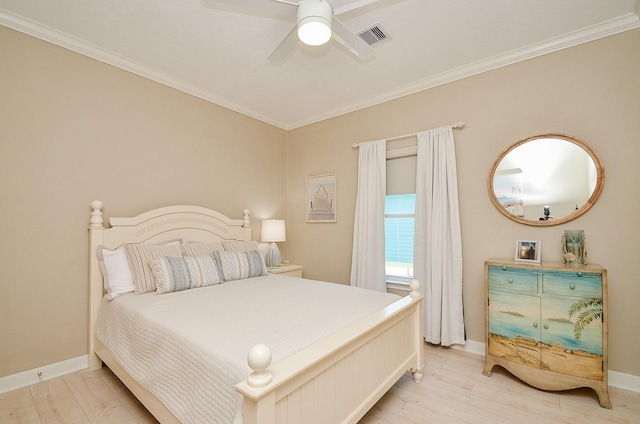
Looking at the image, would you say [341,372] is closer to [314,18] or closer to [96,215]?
[314,18]

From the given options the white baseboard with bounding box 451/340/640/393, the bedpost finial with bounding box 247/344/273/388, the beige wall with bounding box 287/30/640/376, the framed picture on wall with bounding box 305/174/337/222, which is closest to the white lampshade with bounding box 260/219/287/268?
the framed picture on wall with bounding box 305/174/337/222

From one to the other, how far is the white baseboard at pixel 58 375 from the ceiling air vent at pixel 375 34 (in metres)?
3.13

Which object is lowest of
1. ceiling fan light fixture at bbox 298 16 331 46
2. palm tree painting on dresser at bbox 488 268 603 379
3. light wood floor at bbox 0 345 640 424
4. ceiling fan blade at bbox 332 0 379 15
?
light wood floor at bbox 0 345 640 424

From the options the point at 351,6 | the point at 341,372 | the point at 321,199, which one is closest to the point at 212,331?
the point at 341,372

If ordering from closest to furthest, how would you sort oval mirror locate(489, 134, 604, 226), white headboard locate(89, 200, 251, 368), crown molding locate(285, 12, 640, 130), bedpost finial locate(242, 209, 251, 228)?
1. crown molding locate(285, 12, 640, 130)
2. oval mirror locate(489, 134, 604, 226)
3. white headboard locate(89, 200, 251, 368)
4. bedpost finial locate(242, 209, 251, 228)

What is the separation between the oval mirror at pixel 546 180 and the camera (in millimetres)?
2258

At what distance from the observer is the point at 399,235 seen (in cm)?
331

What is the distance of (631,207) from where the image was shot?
211cm

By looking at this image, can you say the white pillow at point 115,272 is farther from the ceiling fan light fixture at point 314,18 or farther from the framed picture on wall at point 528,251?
the framed picture on wall at point 528,251

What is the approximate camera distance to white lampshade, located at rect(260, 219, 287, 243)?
3672mm

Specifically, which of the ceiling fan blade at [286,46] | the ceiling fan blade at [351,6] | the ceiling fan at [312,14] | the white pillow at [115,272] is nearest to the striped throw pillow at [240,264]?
the white pillow at [115,272]

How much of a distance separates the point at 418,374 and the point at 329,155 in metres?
2.70

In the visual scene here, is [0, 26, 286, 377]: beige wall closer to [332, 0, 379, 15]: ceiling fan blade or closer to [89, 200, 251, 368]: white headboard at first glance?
[89, 200, 251, 368]: white headboard

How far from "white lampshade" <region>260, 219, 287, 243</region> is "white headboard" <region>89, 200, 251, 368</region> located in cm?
20
